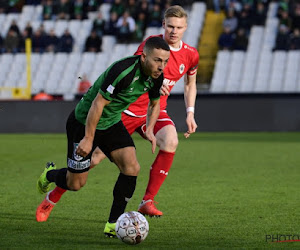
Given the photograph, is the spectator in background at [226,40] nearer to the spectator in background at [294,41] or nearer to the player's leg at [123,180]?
the spectator in background at [294,41]

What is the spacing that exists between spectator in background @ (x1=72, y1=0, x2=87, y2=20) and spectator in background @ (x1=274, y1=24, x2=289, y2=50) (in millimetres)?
7308

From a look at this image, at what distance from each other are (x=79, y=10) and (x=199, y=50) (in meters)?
4.98

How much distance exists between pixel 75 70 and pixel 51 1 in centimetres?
381

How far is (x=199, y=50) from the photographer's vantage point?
24797mm

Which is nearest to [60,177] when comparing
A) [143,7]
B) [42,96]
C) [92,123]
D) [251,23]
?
[92,123]

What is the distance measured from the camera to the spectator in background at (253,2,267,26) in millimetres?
24009

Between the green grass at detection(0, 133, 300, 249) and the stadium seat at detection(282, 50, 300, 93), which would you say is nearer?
the green grass at detection(0, 133, 300, 249)

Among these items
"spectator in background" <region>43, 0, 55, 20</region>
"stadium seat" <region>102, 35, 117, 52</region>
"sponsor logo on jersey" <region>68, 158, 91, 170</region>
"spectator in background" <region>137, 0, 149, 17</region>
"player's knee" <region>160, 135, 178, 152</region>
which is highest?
"sponsor logo on jersey" <region>68, 158, 91, 170</region>

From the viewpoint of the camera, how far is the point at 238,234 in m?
6.16

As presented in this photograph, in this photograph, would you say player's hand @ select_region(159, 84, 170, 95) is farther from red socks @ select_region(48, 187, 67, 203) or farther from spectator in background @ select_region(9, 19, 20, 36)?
spectator in background @ select_region(9, 19, 20, 36)

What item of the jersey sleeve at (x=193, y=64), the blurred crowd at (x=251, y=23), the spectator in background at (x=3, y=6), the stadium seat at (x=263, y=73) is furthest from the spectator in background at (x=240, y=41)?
the jersey sleeve at (x=193, y=64)

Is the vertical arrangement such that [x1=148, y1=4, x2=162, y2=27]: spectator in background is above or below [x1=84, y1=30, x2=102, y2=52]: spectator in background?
above

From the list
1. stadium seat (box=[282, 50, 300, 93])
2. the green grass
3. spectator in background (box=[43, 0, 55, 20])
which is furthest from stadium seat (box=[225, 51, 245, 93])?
the green grass

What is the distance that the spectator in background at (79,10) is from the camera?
88.0 feet
